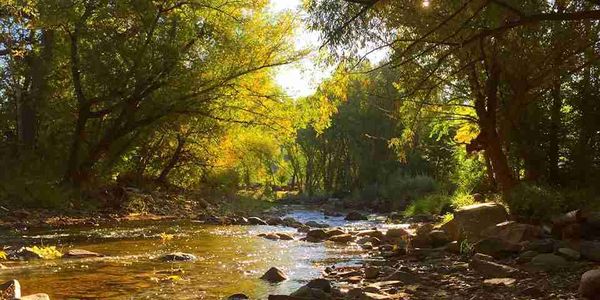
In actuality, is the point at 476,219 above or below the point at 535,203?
below

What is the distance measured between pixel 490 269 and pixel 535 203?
4.04m

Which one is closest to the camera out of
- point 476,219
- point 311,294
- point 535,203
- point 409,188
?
point 311,294

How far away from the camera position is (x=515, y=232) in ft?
28.6

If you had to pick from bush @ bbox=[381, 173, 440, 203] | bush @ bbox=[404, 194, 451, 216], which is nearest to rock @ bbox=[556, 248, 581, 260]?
bush @ bbox=[404, 194, 451, 216]

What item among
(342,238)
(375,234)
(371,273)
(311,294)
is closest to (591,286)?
(311,294)

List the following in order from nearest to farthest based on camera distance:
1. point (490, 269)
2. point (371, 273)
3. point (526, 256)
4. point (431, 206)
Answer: point (490, 269) < point (371, 273) < point (526, 256) < point (431, 206)

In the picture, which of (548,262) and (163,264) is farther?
(163,264)

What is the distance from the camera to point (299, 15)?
19234 millimetres

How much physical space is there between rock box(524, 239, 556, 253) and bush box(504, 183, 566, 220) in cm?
218

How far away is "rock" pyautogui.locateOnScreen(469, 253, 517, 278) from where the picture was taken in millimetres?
6827

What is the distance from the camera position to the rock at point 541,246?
7793 millimetres

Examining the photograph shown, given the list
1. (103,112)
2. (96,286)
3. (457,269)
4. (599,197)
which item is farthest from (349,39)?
(103,112)

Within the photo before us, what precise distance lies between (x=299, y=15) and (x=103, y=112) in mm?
7205

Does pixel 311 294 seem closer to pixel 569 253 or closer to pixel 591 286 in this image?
pixel 591 286
